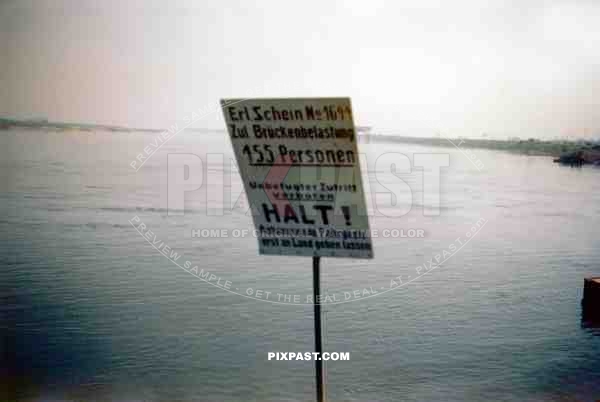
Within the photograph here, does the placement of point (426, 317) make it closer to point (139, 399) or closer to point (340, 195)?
point (139, 399)

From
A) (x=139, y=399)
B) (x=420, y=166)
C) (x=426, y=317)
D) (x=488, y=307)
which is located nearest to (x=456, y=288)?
(x=488, y=307)

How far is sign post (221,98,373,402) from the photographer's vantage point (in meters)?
1.66

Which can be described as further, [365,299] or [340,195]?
[365,299]

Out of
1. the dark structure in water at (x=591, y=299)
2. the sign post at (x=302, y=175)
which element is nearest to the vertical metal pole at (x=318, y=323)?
the sign post at (x=302, y=175)

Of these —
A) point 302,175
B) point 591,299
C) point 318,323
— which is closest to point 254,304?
point 591,299

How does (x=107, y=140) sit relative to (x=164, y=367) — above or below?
above

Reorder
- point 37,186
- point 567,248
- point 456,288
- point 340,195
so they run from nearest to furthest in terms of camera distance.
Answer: point 340,195 < point 456,288 < point 567,248 < point 37,186

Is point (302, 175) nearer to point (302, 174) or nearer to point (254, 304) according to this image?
point (302, 174)

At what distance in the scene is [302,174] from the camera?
1.71 m

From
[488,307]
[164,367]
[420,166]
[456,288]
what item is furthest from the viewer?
[420,166]

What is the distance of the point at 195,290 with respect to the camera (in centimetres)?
712

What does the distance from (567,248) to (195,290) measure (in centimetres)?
593

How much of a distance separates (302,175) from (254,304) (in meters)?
5.18

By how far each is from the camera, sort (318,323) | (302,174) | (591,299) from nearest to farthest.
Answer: (302,174) < (318,323) < (591,299)
